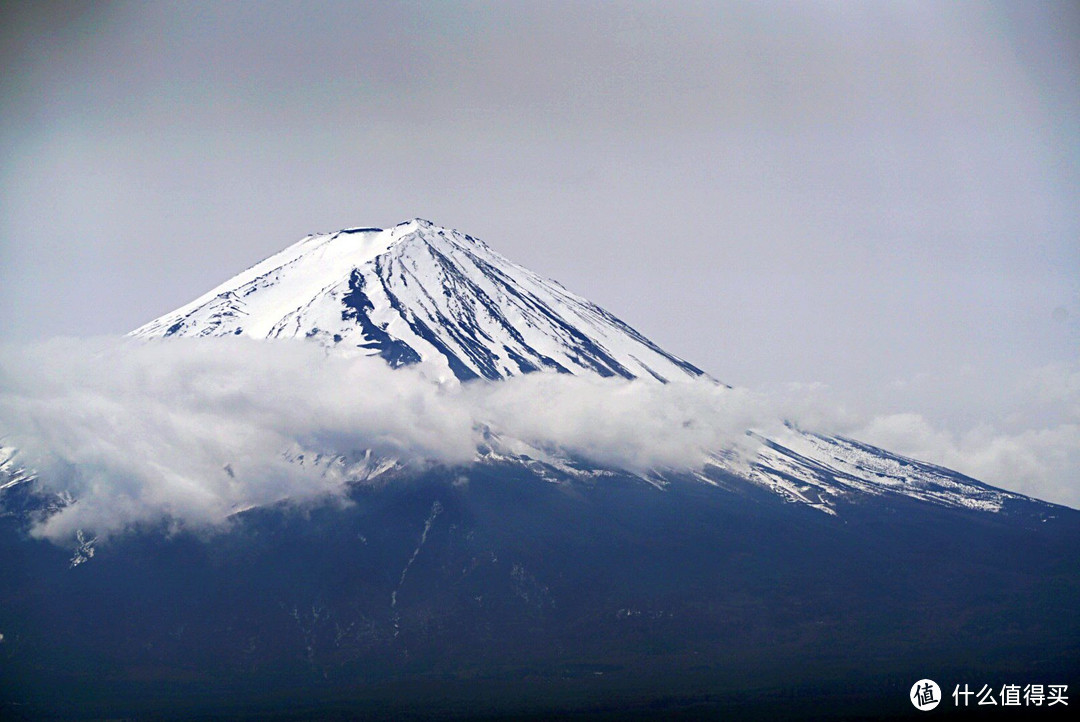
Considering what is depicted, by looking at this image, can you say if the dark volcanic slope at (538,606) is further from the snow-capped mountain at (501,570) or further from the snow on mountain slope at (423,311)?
the snow on mountain slope at (423,311)

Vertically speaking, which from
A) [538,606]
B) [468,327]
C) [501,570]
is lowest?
[538,606]

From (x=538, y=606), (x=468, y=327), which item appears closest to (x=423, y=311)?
(x=468, y=327)

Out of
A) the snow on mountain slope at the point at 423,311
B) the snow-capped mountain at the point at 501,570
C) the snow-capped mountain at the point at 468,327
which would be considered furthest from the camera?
the snow on mountain slope at the point at 423,311

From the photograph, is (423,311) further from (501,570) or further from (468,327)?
(501,570)

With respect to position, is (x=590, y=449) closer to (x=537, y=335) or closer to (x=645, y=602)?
(x=537, y=335)

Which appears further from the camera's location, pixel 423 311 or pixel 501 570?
pixel 423 311

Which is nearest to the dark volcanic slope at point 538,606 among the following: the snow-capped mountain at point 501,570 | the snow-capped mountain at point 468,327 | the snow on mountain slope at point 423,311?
the snow-capped mountain at point 501,570
